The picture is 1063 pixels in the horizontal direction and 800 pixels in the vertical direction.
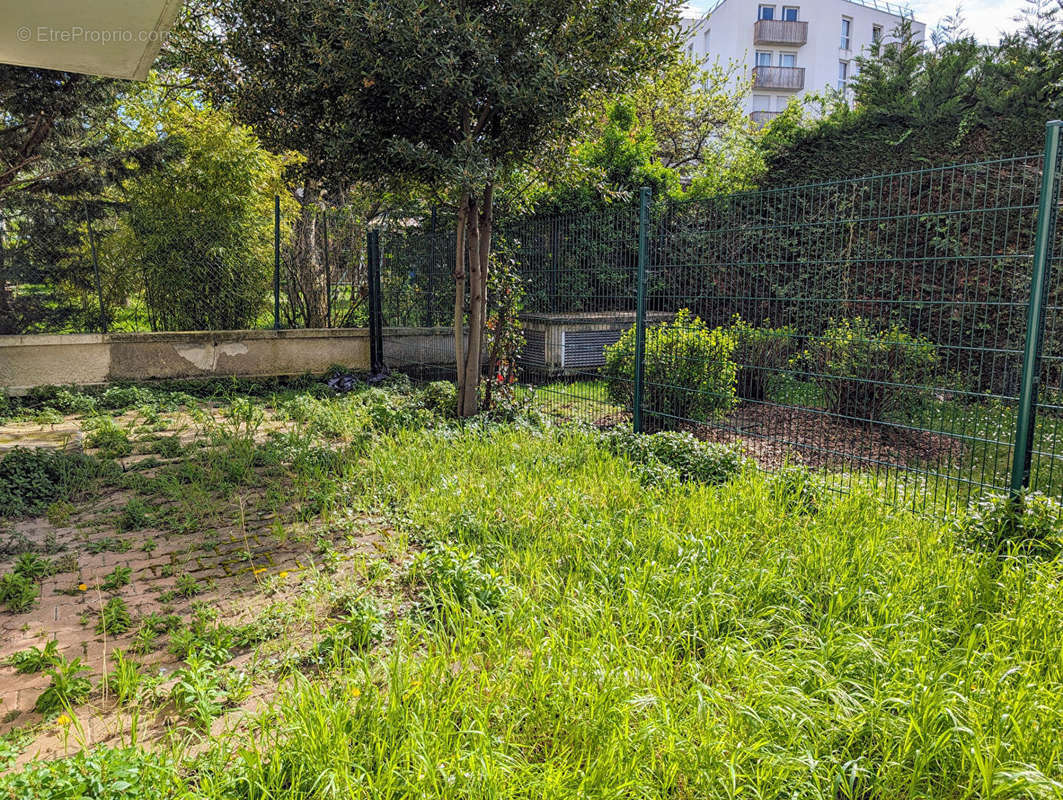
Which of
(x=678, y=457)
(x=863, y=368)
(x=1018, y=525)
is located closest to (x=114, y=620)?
(x=678, y=457)

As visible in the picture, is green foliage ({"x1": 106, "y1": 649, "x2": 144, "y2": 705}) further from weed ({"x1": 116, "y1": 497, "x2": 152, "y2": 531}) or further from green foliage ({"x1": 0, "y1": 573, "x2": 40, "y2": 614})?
weed ({"x1": 116, "y1": 497, "x2": 152, "y2": 531})

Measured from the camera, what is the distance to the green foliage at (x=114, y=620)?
285cm

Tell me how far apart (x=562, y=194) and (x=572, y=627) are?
9043 millimetres

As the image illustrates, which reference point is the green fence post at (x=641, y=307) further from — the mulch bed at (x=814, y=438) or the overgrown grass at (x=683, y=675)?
the overgrown grass at (x=683, y=675)

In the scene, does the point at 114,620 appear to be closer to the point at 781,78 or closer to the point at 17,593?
the point at 17,593

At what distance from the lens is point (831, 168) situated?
984 cm

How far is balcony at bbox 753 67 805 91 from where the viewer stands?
32812mm

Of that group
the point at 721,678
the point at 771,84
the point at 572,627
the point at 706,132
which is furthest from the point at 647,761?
the point at 771,84

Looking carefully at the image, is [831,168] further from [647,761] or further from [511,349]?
[647,761]

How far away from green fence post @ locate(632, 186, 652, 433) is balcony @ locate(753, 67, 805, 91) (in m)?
32.3

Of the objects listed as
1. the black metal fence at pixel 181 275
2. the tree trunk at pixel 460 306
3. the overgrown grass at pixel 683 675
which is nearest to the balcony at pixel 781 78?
the black metal fence at pixel 181 275

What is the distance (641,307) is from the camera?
551cm

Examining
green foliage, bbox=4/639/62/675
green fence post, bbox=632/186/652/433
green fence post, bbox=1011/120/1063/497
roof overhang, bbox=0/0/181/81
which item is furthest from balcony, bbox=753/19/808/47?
green foliage, bbox=4/639/62/675

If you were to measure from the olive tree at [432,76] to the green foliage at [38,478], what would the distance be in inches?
126
